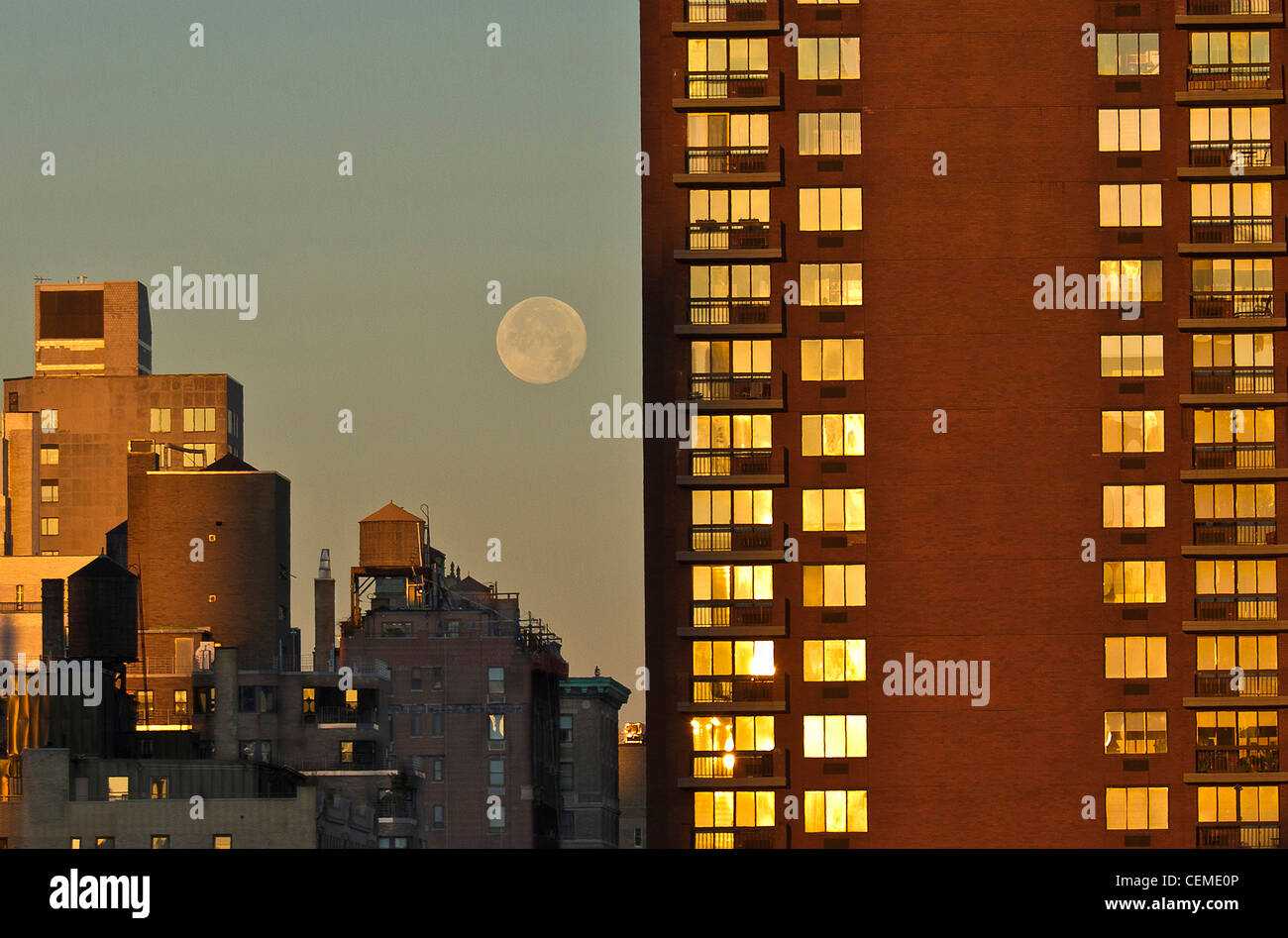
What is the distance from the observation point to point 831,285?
330 ft

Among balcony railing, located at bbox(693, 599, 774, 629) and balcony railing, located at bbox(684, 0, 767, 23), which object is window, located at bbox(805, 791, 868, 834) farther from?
balcony railing, located at bbox(684, 0, 767, 23)

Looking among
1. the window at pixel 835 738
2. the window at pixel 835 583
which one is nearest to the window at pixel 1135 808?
the window at pixel 835 738

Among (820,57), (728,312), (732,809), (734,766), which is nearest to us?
(732,809)

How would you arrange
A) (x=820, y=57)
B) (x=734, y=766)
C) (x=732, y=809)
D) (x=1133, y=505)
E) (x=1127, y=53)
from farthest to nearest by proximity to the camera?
1. (x=1127, y=53)
2. (x=820, y=57)
3. (x=1133, y=505)
4. (x=734, y=766)
5. (x=732, y=809)

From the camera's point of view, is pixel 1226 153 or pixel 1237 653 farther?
pixel 1226 153

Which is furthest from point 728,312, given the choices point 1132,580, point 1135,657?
point 1135,657

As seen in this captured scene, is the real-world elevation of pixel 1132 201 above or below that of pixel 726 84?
below

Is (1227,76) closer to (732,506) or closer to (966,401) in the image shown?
(966,401)

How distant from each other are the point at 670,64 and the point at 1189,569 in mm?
29868

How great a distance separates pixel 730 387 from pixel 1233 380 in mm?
20947

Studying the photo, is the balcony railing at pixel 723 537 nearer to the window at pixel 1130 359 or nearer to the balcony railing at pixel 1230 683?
the window at pixel 1130 359

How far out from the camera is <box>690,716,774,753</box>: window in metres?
98.7

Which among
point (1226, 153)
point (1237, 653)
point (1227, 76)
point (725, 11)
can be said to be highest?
point (725, 11)

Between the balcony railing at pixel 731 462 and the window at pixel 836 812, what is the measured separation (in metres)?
13.4
